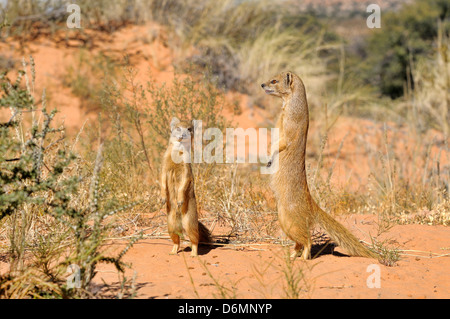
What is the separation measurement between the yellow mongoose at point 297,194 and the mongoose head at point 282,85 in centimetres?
16

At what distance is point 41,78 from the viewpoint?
10.8 m

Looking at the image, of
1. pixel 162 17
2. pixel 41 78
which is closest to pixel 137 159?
pixel 41 78

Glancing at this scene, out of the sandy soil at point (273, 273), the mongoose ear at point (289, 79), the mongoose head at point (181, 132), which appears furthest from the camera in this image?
the mongoose ear at point (289, 79)

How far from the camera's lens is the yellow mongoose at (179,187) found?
434cm

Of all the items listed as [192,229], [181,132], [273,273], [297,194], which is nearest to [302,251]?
[297,194]

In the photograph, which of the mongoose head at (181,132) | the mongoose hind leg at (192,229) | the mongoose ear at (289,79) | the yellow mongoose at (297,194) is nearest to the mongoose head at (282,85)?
the mongoose ear at (289,79)

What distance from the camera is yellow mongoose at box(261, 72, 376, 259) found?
4.32 m

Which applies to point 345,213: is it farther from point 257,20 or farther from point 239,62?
point 257,20

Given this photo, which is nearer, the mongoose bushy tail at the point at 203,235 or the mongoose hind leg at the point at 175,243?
the mongoose hind leg at the point at 175,243

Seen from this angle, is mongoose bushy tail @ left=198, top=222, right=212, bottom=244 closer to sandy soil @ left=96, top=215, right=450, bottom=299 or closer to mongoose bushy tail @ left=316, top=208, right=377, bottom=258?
sandy soil @ left=96, top=215, right=450, bottom=299

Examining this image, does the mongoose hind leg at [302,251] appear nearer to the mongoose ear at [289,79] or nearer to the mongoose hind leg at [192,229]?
the mongoose hind leg at [192,229]

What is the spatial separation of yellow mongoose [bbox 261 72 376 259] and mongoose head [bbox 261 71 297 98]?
0.51 ft
